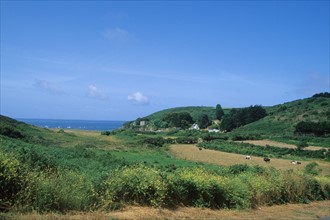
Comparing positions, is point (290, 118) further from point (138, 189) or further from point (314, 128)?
point (138, 189)

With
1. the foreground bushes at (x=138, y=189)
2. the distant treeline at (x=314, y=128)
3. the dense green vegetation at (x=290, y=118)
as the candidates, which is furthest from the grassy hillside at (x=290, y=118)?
the foreground bushes at (x=138, y=189)

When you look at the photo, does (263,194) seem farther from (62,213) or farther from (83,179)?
(62,213)

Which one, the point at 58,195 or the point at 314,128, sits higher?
the point at 314,128

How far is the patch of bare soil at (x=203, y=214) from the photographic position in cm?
949

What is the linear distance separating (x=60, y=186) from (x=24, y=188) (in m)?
0.99

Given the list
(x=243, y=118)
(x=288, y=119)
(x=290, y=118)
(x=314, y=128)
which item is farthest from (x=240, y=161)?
(x=243, y=118)

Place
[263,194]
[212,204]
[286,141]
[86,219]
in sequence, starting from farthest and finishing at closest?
1. [286,141]
2. [263,194]
3. [212,204]
4. [86,219]

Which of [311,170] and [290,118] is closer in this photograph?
[311,170]

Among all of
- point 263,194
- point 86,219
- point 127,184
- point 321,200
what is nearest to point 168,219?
point 127,184

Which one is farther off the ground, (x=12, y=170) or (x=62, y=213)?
(x=12, y=170)

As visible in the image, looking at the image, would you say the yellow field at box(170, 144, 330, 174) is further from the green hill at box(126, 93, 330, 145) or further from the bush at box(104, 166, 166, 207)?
the green hill at box(126, 93, 330, 145)

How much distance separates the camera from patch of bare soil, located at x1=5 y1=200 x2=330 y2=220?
949cm

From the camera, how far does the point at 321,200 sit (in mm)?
17141

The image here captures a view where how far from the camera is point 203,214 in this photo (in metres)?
11.8
